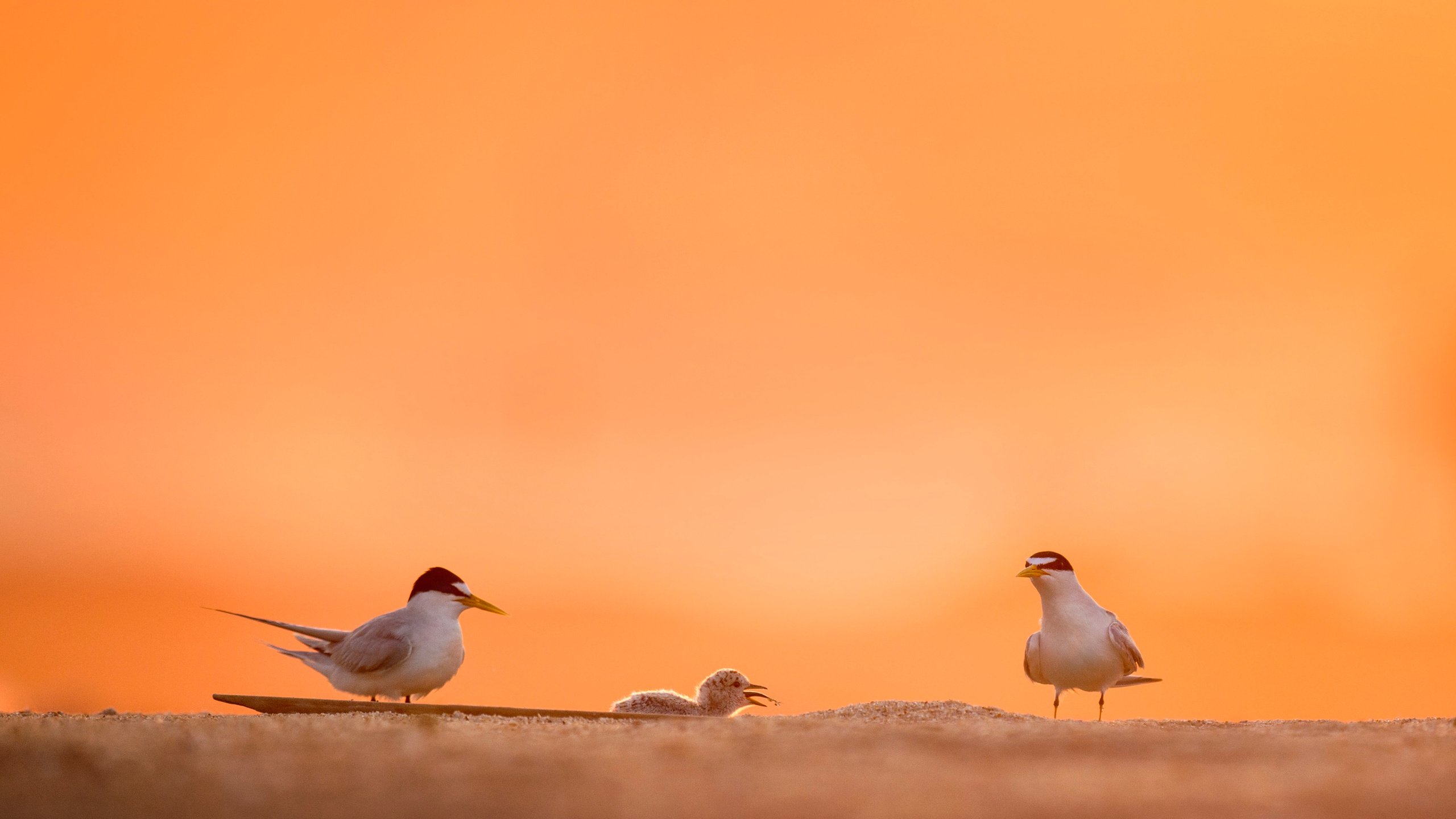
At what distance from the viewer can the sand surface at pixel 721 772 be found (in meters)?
2.79

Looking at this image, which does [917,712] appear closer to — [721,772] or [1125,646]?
[1125,646]

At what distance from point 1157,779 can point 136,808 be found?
2429 mm

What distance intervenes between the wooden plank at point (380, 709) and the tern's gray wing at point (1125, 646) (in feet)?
12.7

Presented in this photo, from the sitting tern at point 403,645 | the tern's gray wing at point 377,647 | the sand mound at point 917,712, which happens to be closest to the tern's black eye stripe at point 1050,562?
the sand mound at point 917,712

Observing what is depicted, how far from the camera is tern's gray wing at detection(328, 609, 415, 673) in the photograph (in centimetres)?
738

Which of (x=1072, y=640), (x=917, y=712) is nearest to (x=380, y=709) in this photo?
(x=917, y=712)

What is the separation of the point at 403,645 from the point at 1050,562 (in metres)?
4.31

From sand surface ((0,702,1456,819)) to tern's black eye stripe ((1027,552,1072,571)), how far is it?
425 cm

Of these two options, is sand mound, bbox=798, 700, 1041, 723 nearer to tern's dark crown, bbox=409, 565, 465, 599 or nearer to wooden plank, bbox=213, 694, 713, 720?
wooden plank, bbox=213, 694, 713, 720

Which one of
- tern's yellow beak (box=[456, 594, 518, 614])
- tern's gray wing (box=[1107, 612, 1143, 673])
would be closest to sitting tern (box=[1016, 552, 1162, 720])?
tern's gray wing (box=[1107, 612, 1143, 673])

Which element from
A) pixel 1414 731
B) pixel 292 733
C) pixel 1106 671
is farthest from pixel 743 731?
pixel 1106 671

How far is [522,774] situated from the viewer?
3.13 m

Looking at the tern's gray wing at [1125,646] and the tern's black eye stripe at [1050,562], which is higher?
the tern's black eye stripe at [1050,562]

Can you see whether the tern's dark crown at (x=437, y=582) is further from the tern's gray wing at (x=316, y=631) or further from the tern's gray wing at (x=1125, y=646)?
the tern's gray wing at (x=1125, y=646)
